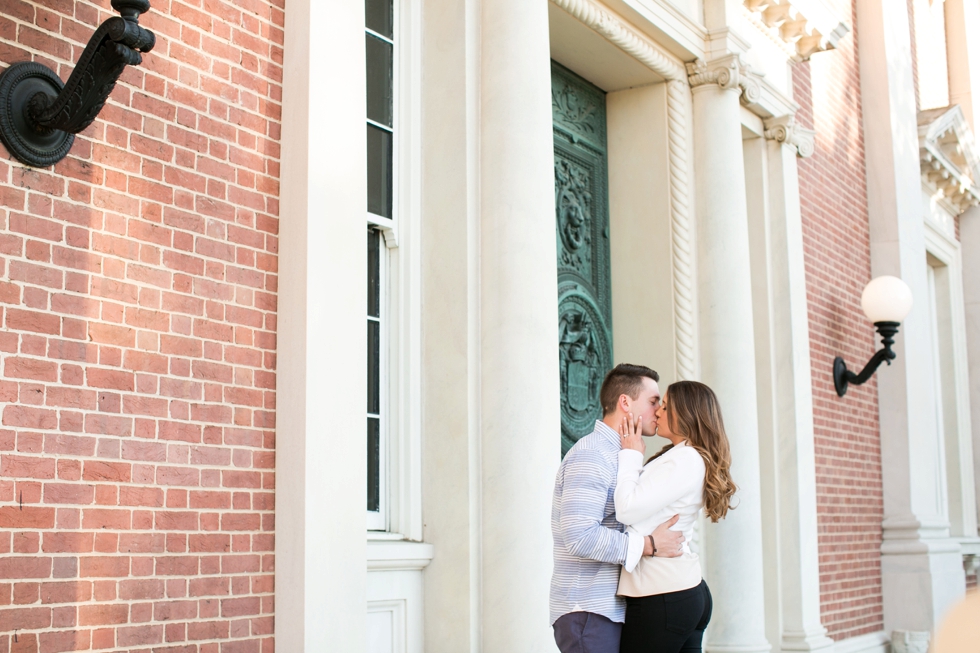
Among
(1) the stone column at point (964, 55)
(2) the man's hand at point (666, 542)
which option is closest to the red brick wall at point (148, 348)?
(2) the man's hand at point (666, 542)

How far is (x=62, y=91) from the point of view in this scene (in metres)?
3.43

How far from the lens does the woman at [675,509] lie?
3.68m

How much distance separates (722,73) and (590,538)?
17.0 feet

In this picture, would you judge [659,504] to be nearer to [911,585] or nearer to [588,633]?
[588,633]

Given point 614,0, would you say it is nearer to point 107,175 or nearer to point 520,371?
point 520,371

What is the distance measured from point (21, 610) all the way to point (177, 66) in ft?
6.51

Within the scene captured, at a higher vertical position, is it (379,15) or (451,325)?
(379,15)

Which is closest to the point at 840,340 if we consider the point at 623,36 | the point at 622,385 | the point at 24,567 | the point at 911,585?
the point at 911,585

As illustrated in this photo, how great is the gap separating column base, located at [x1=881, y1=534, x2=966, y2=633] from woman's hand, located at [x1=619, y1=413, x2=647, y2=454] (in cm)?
752

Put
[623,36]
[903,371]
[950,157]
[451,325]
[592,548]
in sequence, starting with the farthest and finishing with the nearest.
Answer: [950,157] → [903,371] → [623,36] → [451,325] → [592,548]

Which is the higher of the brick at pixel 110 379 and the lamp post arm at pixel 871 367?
the lamp post arm at pixel 871 367

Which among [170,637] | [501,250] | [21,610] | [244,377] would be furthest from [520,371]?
[21,610]

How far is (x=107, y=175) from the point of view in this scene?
3.74 m

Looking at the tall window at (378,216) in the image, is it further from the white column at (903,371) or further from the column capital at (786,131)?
the white column at (903,371)
